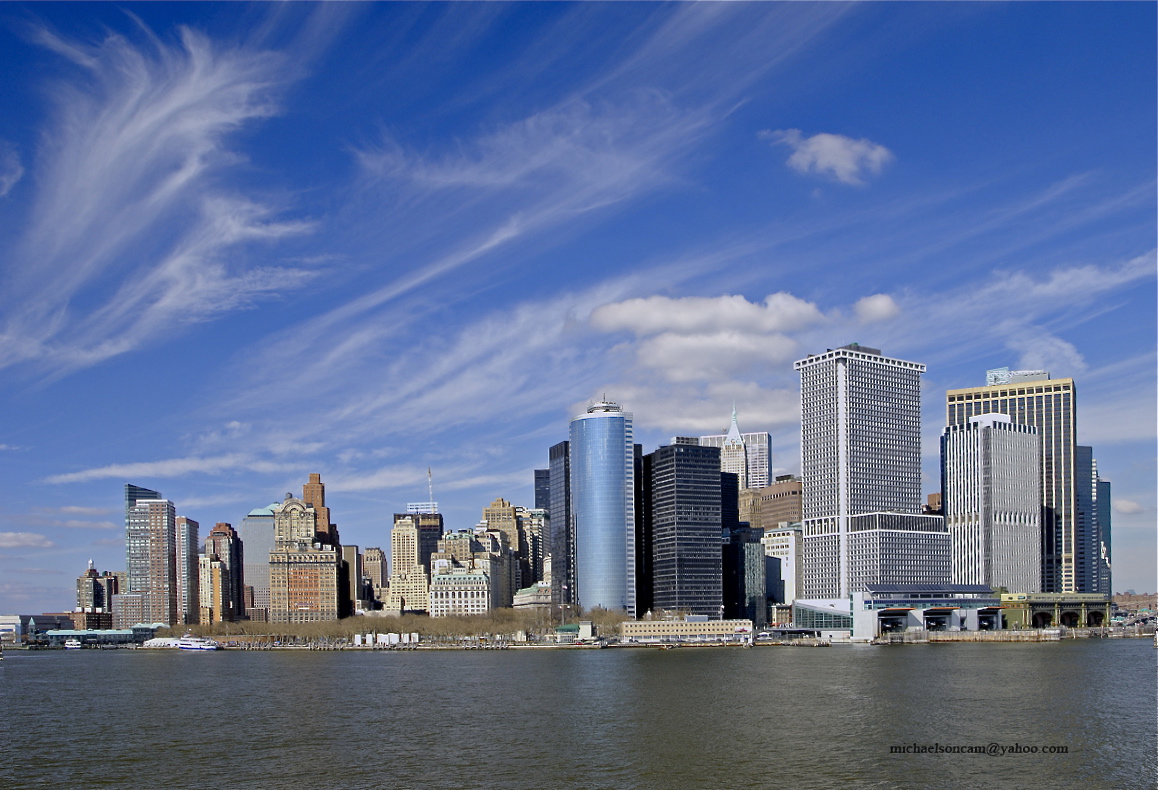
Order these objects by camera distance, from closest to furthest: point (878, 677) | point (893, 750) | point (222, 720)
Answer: point (893, 750)
point (222, 720)
point (878, 677)

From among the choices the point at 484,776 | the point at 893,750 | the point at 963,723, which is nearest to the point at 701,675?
the point at 963,723

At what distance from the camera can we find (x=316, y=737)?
90938 millimetres

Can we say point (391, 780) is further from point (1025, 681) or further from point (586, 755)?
point (1025, 681)

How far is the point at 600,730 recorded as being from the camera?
92.8 metres

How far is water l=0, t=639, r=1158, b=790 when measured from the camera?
72.2 meters

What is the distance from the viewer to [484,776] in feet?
238

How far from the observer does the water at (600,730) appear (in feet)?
237

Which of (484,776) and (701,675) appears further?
(701,675)

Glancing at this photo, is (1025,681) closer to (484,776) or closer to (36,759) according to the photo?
(484,776)

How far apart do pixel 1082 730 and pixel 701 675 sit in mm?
69306

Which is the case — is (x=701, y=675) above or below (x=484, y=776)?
below

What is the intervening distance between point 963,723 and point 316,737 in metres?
49.4

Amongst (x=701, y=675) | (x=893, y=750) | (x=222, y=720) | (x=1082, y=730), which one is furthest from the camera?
(x=701, y=675)

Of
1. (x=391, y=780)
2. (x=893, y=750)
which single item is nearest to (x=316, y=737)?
(x=391, y=780)
